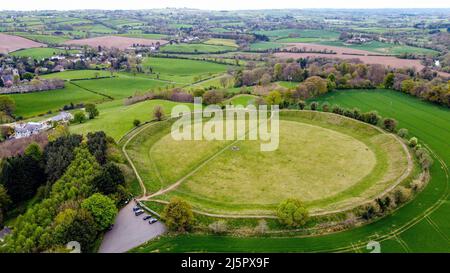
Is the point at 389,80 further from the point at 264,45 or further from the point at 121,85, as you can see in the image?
the point at 264,45

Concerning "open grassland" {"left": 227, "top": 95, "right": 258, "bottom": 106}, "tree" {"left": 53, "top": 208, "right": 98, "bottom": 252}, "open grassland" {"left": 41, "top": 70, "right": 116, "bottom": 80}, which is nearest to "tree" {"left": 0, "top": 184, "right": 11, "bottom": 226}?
"tree" {"left": 53, "top": 208, "right": 98, "bottom": 252}

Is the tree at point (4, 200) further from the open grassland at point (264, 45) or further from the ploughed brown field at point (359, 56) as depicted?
the open grassland at point (264, 45)

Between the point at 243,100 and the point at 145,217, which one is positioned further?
the point at 243,100

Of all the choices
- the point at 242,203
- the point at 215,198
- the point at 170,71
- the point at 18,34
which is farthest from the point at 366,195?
the point at 18,34

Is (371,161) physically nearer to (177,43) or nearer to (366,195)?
(366,195)

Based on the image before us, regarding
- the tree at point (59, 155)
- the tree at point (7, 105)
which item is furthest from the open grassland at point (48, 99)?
the tree at point (59, 155)

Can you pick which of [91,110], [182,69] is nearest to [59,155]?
[91,110]
